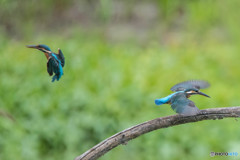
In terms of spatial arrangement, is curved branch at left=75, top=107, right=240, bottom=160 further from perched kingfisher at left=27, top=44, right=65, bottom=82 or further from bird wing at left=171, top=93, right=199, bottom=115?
perched kingfisher at left=27, top=44, right=65, bottom=82

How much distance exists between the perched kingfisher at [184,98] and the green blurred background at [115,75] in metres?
1.04

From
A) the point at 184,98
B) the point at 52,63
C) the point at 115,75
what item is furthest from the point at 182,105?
the point at 115,75

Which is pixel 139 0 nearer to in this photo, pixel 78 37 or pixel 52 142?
pixel 78 37

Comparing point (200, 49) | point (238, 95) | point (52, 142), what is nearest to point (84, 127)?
point (52, 142)

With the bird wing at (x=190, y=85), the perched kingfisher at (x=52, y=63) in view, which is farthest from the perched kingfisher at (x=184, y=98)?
the perched kingfisher at (x=52, y=63)

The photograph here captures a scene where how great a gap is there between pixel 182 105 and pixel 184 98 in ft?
0.08

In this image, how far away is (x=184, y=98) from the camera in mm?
771

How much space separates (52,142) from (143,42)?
2.18m

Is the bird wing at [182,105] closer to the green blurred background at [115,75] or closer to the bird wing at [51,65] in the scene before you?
the bird wing at [51,65]

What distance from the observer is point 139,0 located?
18.0ft

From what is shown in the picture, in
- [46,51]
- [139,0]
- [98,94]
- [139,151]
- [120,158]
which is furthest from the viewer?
[139,0]

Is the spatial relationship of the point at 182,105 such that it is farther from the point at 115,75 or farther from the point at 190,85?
the point at 115,75

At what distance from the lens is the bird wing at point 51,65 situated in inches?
24.1

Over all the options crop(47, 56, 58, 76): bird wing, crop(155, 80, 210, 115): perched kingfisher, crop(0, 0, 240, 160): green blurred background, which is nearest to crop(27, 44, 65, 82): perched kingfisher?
crop(47, 56, 58, 76): bird wing
